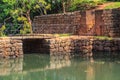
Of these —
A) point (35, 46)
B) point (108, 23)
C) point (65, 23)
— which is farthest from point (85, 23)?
point (35, 46)

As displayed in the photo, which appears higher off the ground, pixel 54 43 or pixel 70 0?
pixel 70 0

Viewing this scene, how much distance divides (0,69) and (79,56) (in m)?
6.11

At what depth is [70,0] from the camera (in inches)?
1257

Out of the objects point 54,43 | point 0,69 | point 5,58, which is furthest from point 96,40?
point 0,69

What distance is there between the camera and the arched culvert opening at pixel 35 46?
23419 mm

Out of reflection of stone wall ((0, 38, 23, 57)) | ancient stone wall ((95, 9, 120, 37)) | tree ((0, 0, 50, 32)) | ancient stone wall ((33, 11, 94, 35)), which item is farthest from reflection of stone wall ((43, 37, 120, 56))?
tree ((0, 0, 50, 32))

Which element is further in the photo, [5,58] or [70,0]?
[70,0]

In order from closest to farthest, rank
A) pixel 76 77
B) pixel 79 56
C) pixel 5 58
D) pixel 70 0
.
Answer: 1. pixel 76 77
2. pixel 5 58
3. pixel 79 56
4. pixel 70 0

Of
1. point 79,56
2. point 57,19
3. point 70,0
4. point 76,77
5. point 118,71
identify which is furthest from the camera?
point 70,0

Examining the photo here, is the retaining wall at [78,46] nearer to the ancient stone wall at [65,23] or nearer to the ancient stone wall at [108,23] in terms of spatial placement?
the ancient stone wall at [108,23]

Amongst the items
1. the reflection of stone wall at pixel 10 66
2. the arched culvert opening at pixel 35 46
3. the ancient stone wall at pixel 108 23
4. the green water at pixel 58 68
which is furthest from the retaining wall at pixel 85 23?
the reflection of stone wall at pixel 10 66

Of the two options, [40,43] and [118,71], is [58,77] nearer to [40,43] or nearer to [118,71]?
[118,71]

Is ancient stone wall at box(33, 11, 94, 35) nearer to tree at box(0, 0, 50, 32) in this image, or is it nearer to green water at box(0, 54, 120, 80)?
tree at box(0, 0, 50, 32)

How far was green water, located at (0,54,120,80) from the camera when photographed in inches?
622
